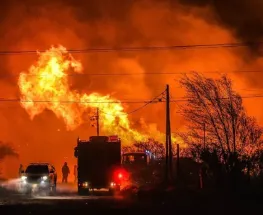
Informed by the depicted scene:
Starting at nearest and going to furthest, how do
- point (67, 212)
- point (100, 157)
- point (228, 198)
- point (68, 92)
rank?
point (67, 212), point (228, 198), point (100, 157), point (68, 92)

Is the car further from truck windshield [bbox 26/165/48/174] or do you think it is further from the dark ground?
the dark ground

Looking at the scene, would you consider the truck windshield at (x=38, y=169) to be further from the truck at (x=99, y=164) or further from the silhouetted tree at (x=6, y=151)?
the silhouetted tree at (x=6, y=151)

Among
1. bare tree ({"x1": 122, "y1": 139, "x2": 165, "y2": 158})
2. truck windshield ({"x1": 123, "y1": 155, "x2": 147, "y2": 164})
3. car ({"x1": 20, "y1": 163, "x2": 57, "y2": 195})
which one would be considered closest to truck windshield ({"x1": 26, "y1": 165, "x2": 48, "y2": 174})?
car ({"x1": 20, "y1": 163, "x2": 57, "y2": 195})

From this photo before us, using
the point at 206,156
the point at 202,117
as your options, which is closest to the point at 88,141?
the point at 206,156

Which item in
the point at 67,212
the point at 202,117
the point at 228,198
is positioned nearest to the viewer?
the point at 67,212

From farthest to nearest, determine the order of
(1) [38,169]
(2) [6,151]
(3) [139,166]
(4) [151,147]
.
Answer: (2) [6,151] < (4) [151,147] < (3) [139,166] < (1) [38,169]

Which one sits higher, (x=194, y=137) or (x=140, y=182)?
(x=194, y=137)

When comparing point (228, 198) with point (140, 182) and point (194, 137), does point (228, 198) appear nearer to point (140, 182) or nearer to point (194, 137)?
point (194, 137)

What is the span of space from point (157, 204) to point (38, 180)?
45.5 ft

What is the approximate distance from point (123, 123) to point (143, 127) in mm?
3730

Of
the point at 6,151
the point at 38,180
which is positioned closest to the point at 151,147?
the point at 6,151

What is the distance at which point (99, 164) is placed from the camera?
4097cm

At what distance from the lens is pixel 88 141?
4144 cm

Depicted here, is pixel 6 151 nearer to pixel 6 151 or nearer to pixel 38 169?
pixel 6 151
